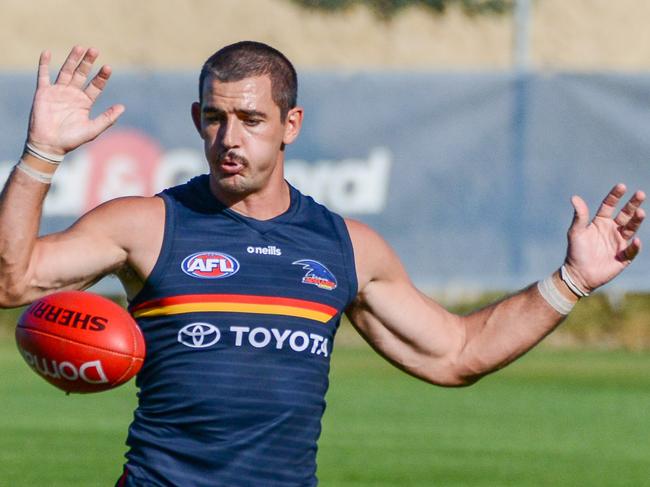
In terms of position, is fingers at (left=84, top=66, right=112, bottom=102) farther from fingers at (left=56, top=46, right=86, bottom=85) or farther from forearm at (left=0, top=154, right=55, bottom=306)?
forearm at (left=0, top=154, right=55, bottom=306)

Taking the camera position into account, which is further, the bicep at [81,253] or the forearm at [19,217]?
the bicep at [81,253]

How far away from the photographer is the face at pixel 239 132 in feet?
18.5

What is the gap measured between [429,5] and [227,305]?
27.3 metres

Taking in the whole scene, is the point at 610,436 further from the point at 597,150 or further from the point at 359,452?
the point at 597,150

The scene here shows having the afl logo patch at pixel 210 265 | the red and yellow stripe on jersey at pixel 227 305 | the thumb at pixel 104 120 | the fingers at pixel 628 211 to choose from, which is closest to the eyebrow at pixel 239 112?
the thumb at pixel 104 120

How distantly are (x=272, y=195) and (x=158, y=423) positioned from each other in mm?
901

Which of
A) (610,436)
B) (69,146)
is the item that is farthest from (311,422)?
(610,436)

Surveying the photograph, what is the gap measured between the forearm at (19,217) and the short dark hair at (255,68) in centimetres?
71

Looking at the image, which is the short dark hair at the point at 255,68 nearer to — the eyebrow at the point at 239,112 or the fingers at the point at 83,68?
the eyebrow at the point at 239,112

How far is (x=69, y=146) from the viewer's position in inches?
212

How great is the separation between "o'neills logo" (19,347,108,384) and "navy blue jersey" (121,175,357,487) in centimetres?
17

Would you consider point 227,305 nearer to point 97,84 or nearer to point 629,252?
point 97,84

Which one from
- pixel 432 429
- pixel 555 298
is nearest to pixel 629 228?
pixel 555 298

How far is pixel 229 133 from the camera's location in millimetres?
5617
